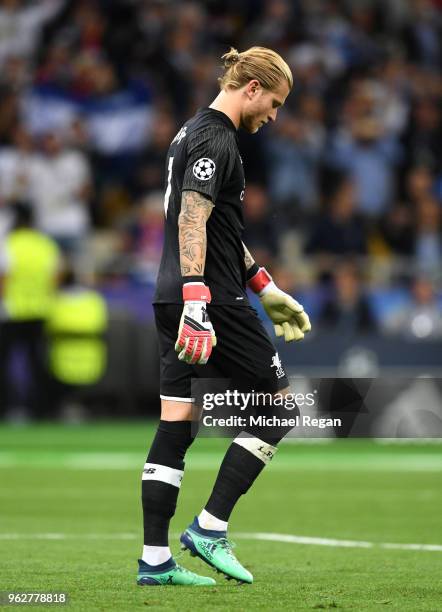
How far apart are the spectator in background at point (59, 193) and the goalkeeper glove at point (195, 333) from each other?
1195 cm

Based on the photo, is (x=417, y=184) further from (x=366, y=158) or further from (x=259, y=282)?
(x=259, y=282)

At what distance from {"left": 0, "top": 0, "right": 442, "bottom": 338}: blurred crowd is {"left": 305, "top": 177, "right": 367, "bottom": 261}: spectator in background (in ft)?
0.07

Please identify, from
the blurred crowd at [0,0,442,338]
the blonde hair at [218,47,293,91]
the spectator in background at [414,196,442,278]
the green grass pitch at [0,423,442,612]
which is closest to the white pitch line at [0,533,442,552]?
the green grass pitch at [0,423,442,612]

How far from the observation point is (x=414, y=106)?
19.9 meters

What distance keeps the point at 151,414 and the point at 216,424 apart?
456 inches

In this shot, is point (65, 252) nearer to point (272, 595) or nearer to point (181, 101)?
point (181, 101)

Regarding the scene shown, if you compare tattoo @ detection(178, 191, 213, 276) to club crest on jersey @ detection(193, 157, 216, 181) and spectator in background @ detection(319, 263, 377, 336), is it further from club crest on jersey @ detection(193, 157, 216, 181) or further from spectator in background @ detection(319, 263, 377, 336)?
spectator in background @ detection(319, 263, 377, 336)

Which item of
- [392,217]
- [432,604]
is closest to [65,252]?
[392,217]

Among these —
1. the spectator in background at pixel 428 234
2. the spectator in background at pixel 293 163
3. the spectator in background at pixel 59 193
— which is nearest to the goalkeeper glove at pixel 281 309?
the spectator in background at pixel 59 193

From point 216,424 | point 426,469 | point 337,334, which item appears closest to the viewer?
point 216,424

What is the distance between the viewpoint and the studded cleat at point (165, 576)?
20.0 ft

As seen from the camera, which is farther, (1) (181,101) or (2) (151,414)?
(1) (181,101)

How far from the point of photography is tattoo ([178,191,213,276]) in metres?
5.92

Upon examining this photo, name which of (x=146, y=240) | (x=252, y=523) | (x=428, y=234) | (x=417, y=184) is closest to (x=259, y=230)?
(x=146, y=240)
